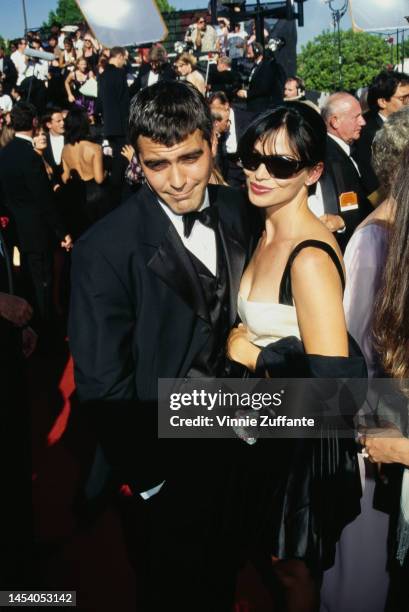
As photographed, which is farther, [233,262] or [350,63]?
[350,63]

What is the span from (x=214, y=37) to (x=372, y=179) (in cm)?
1189

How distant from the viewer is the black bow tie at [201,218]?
194 centimetres

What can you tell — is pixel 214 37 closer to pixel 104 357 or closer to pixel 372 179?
pixel 372 179

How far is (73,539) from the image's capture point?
9.75 feet

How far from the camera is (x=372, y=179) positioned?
4855mm

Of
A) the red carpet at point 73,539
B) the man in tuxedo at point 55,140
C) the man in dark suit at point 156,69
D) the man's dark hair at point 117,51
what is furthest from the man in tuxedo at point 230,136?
the red carpet at point 73,539

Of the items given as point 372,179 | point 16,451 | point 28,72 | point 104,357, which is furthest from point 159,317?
point 28,72

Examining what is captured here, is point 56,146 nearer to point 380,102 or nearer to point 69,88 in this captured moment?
point 380,102

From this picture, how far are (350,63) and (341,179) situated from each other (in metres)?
32.9

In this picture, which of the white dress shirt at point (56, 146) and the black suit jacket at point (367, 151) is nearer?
the black suit jacket at point (367, 151)

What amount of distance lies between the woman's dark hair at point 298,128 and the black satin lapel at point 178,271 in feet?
1.35

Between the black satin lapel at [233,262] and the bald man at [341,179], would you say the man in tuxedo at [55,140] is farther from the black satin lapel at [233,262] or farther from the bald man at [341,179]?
the black satin lapel at [233,262]

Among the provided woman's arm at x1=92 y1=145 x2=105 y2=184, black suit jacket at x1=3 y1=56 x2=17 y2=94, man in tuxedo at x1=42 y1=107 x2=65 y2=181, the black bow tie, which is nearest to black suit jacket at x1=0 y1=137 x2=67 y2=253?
woman's arm at x1=92 y1=145 x2=105 y2=184

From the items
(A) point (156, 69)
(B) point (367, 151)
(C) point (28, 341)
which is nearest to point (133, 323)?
(C) point (28, 341)
